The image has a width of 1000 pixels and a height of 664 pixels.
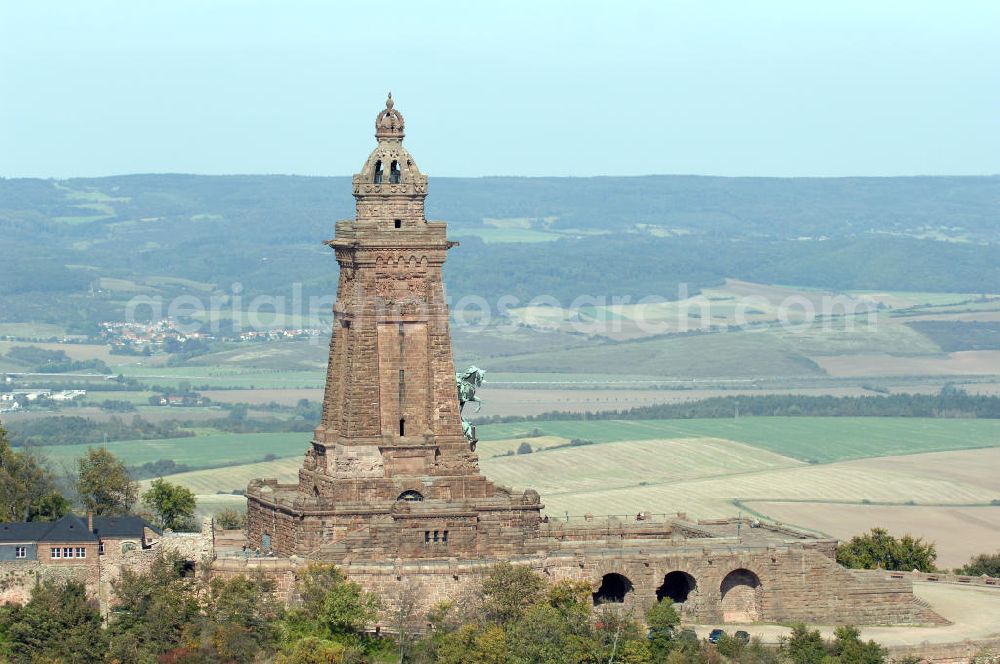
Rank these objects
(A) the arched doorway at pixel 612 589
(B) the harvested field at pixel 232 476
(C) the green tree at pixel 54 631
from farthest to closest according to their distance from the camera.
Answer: (B) the harvested field at pixel 232 476, (A) the arched doorway at pixel 612 589, (C) the green tree at pixel 54 631

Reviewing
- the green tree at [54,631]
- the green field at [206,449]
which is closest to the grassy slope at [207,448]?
the green field at [206,449]

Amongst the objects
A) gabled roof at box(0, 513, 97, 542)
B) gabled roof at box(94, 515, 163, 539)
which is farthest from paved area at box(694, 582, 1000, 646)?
gabled roof at box(0, 513, 97, 542)

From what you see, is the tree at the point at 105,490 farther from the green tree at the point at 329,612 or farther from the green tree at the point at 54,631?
the green tree at the point at 329,612

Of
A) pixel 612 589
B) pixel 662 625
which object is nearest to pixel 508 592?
pixel 662 625

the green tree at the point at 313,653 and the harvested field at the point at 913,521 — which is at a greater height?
the green tree at the point at 313,653

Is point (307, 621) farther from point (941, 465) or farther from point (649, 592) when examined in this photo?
point (941, 465)

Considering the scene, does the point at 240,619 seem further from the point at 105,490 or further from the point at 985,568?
the point at 985,568
